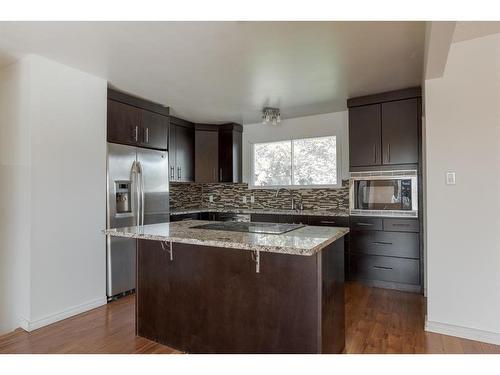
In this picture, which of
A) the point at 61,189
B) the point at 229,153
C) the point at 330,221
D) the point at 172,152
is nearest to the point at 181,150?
the point at 172,152

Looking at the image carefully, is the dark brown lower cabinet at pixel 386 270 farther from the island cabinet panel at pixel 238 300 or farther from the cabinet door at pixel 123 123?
the cabinet door at pixel 123 123

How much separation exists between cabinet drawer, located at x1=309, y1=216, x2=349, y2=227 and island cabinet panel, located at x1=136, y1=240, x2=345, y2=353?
5.55ft

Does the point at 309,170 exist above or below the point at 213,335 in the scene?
above

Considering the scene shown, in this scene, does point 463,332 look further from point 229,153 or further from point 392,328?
point 229,153

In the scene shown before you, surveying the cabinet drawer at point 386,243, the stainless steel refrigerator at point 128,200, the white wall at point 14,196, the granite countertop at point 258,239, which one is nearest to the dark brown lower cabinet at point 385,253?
the cabinet drawer at point 386,243

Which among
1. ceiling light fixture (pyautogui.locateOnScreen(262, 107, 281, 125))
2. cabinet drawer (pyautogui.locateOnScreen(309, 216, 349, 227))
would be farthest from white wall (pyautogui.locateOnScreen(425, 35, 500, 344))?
ceiling light fixture (pyautogui.locateOnScreen(262, 107, 281, 125))

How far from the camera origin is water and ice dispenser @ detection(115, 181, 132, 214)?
3.32m

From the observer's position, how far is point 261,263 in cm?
186

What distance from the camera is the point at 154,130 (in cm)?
388

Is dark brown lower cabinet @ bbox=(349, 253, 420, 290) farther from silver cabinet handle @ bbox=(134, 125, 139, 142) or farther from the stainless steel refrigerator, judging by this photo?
silver cabinet handle @ bbox=(134, 125, 139, 142)

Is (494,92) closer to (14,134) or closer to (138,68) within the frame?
(138,68)
